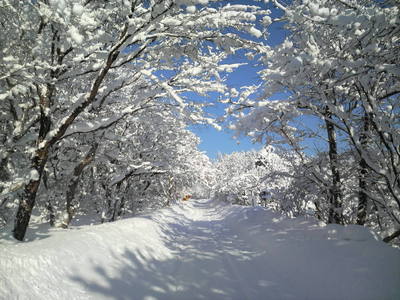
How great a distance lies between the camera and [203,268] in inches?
218

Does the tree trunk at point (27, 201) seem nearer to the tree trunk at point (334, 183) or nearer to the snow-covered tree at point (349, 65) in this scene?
the snow-covered tree at point (349, 65)

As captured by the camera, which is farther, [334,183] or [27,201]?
[334,183]

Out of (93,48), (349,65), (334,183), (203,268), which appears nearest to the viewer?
(349,65)

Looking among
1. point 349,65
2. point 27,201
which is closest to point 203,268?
point 27,201

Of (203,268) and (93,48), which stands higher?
(93,48)

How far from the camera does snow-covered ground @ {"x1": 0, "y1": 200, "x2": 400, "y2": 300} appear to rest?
3.51m

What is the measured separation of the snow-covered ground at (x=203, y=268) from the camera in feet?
11.5

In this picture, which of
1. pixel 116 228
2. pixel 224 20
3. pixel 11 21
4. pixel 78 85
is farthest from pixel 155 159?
pixel 224 20

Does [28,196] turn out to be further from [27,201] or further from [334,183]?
[334,183]

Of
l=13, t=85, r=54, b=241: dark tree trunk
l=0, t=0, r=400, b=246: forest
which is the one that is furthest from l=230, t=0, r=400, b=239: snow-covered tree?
l=13, t=85, r=54, b=241: dark tree trunk

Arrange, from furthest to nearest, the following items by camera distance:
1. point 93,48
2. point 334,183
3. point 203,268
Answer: point 334,183, point 203,268, point 93,48

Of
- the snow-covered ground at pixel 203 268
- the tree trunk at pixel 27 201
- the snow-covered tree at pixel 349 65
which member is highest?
the snow-covered tree at pixel 349 65

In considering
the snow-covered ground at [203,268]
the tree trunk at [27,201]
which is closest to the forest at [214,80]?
the tree trunk at [27,201]

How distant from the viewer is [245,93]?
18.9ft
